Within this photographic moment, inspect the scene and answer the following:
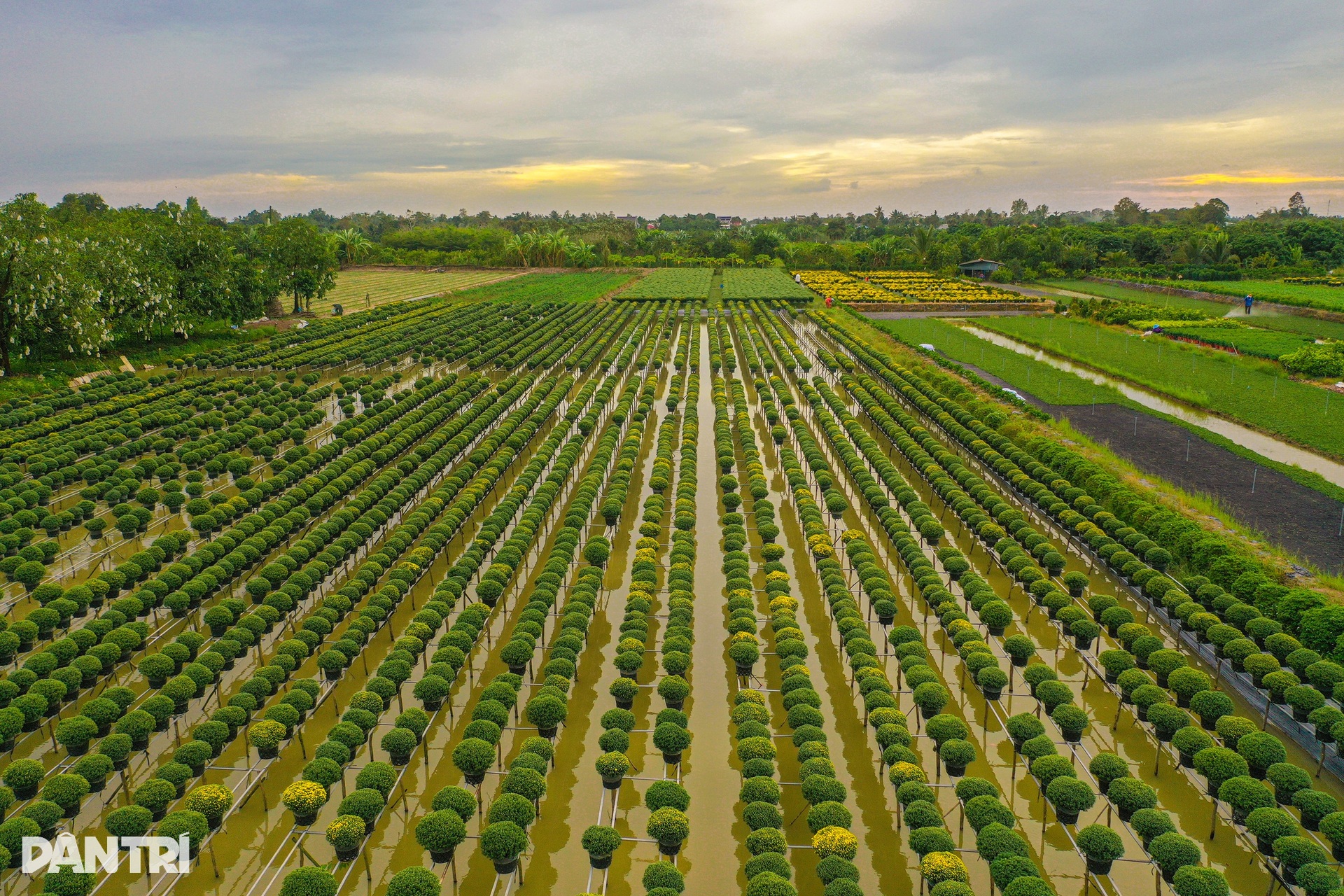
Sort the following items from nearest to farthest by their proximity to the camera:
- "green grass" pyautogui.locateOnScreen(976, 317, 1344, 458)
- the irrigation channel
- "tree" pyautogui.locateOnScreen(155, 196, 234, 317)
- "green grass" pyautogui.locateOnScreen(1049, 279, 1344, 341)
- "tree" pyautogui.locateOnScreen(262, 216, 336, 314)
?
1. the irrigation channel
2. "green grass" pyautogui.locateOnScreen(976, 317, 1344, 458)
3. "tree" pyautogui.locateOnScreen(155, 196, 234, 317)
4. "green grass" pyautogui.locateOnScreen(1049, 279, 1344, 341)
5. "tree" pyautogui.locateOnScreen(262, 216, 336, 314)

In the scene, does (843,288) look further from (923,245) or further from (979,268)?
(923,245)

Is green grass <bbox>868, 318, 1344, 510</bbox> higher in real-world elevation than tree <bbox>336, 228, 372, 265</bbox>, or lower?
lower

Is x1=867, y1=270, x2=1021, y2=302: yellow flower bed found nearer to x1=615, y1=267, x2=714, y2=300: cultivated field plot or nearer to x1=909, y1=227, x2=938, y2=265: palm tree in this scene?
x1=909, y1=227, x2=938, y2=265: palm tree

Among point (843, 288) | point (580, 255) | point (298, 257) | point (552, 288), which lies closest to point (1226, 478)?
point (843, 288)

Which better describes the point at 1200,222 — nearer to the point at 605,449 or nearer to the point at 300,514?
the point at 605,449

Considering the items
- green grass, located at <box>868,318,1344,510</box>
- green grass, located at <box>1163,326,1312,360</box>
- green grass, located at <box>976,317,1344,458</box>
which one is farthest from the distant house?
green grass, located at <box>1163,326,1312,360</box>

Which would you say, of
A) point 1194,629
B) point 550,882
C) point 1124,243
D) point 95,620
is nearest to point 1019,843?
point 550,882
